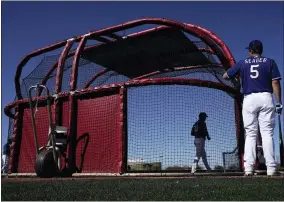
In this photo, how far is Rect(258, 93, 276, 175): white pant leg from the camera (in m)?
5.31

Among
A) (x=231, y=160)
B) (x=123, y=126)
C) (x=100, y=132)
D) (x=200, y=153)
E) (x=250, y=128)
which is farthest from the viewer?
(x=200, y=153)

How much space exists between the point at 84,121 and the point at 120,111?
1080 mm

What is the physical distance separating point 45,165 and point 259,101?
3981 mm

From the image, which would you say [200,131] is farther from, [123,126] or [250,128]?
[250,128]

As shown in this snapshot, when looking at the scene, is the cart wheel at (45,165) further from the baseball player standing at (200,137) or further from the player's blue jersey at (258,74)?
the player's blue jersey at (258,74)

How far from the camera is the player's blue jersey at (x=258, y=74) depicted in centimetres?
552

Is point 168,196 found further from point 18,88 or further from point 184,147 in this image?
point 18,88

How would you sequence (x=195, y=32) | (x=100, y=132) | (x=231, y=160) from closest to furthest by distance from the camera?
1. (x=100, y=132)
2. (x=231, y=160)
3. (x=195, y=32)

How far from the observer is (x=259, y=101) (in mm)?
5438

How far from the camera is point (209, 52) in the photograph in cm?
948

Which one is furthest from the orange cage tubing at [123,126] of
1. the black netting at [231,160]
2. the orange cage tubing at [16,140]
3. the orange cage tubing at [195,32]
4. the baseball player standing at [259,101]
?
the orange cage tubing at [16,140]

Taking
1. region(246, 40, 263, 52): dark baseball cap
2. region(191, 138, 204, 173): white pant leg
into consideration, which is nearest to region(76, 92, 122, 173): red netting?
region(191, 138, 204, 173): white pant leg

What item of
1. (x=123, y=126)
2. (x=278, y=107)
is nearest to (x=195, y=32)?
(x=123, y=126)

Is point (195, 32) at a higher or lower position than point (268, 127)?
higher
